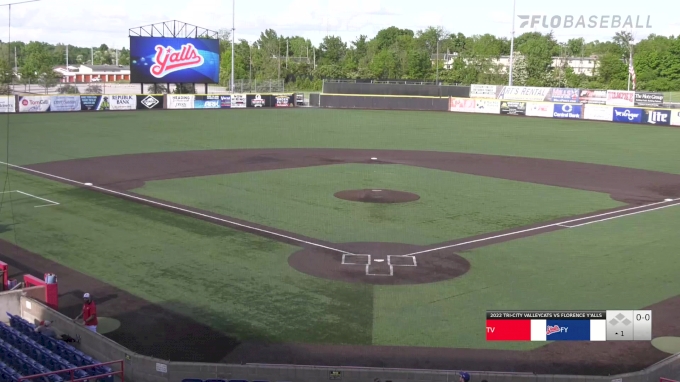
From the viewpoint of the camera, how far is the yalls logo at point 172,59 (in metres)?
73.0

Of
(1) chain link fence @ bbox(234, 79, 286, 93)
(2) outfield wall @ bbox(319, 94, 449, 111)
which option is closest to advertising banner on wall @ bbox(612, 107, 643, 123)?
(2) outfield wall @ bbox(319, 94, 449, 111)

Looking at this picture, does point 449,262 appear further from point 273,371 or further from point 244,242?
point 273,371

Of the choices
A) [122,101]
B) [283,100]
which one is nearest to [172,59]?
[122,101]

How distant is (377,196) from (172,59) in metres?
45.7

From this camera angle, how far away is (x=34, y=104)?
225 ft

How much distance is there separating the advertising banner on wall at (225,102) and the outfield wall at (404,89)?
12.4 metres

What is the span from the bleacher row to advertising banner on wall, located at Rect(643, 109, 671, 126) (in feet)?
213

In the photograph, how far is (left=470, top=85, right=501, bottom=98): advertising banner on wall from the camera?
273ft

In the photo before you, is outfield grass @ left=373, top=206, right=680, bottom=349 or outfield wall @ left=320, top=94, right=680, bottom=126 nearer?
outfield grass @ left=373, top=206, right=680, bottom=349

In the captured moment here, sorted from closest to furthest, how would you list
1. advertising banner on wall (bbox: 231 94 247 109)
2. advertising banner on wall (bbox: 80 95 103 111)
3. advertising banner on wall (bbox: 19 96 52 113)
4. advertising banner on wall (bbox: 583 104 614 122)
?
advertising banner on wall (bbox: 19 96 52 113)
advertising banner on wall (bbox: 80 95 103 111)
advertising banner on wall (bbox: 583 104 614 122)
advertising banner on wall (bbox: 231 94 247 109)

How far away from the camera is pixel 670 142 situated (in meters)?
56.0

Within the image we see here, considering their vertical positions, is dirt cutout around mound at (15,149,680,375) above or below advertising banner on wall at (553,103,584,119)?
below

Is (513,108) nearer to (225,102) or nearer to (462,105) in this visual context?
(462,105)

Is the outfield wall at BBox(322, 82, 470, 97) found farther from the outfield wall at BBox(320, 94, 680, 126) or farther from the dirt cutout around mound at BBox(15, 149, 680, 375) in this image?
the dirt cutout around mound at BBox(15, 149, 680, 375)
